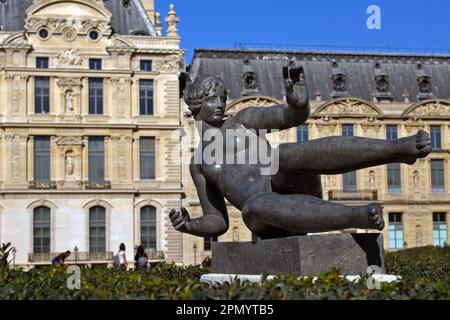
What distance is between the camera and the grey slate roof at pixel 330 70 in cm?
4819

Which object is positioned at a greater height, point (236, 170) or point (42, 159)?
point (42, 159)

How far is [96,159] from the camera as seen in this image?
144 feet

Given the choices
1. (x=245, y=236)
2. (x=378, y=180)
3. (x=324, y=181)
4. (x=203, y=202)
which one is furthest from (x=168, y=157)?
(x=203, y=202)

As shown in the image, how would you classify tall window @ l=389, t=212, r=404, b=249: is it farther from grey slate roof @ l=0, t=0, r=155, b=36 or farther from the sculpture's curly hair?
the sculpture's curly hair

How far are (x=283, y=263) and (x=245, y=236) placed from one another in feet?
126

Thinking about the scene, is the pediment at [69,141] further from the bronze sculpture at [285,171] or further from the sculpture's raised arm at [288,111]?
the sculpture's raised arm at [288,111]

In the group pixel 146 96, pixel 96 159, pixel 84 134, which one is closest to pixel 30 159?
pixel 84 134

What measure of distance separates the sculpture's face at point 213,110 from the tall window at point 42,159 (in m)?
35.7

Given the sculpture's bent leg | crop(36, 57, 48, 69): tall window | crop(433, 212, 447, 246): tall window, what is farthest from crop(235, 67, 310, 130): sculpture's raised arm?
crop(433, 212, 447, 246): tall window

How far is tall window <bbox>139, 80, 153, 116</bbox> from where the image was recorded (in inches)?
1762

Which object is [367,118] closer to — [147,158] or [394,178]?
[394,178]

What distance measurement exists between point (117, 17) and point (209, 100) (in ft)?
126

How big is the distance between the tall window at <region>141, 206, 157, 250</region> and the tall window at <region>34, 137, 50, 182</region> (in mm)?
5359
